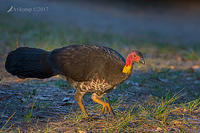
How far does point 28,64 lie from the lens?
4.15 metres

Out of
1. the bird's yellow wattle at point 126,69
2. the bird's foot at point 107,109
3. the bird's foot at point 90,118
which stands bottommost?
the bird's foot at point 90,118

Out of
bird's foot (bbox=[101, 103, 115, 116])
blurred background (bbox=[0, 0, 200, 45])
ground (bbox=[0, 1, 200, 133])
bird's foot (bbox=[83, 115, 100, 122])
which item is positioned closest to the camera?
ground (bbox=[0, 1, 200, 133])

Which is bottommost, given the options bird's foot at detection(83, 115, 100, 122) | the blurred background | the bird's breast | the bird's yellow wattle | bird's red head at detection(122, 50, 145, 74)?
bird's foot at detection(83, 115, 100, 122)

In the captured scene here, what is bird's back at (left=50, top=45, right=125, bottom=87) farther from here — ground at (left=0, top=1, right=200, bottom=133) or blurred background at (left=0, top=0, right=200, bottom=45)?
blurred background at (left=0, top=0, right=200, bottom=45)

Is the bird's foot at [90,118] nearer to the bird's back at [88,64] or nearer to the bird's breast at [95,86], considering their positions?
the bird's breast at [95,86]

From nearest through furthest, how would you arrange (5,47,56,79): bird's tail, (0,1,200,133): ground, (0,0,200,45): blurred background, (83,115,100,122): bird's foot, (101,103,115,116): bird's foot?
(0,1,200,133): ground
(83,115,100,122): bird's foot
(5,47,56,79): bird's tail
(101,103,115,116): bird's foot
(0,0,200,45): blurred background

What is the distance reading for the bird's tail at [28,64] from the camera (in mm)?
4113

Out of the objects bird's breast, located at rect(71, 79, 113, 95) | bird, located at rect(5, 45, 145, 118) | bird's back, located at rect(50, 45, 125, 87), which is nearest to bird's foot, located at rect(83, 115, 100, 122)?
bird, located at rect(5, 45, 145, 118)

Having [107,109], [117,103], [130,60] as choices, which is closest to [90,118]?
[107,109]

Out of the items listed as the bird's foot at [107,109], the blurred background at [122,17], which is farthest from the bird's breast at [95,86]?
the blurred background at [122,17]

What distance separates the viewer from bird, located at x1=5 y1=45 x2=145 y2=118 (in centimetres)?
412

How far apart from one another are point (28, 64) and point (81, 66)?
74 cm

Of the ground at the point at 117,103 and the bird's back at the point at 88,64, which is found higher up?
the bird's back at the point at 88,64

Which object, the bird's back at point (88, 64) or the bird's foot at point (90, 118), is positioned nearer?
the bird's foot at point (90, 118)
